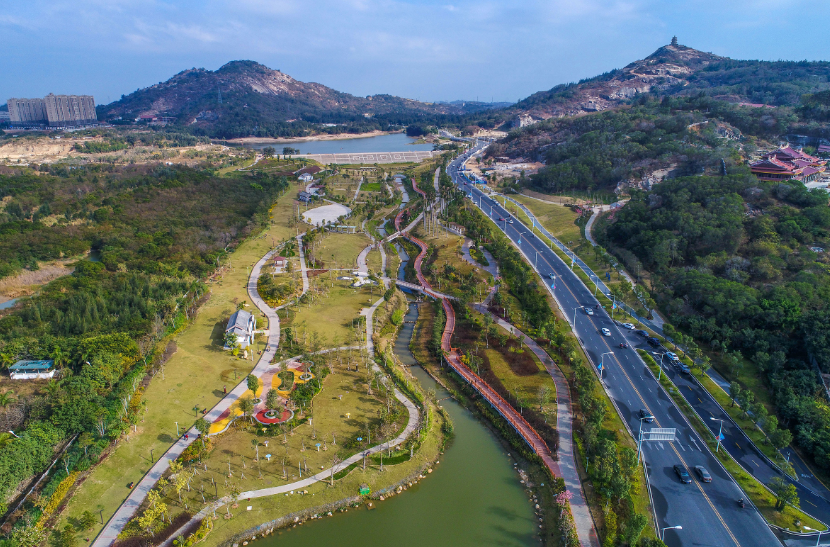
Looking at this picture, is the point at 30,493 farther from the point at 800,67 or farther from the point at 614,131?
the point at 800,67

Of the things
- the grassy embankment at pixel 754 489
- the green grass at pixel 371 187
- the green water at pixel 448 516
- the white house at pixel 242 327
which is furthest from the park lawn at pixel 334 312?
the green grass at pixel 371 187

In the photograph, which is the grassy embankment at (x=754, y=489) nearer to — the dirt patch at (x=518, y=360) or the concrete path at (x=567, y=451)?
the concrete path at (x=567, y=451)

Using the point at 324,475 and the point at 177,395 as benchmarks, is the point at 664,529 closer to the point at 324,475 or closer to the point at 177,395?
the point at 324,475

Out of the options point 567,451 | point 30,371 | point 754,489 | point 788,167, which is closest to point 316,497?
point 567,451

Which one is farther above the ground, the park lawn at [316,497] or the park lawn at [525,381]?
the park lawn at [525,381]

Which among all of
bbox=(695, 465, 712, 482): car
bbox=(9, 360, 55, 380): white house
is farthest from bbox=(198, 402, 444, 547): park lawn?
bbox=(9, 360, 55, 380): white house

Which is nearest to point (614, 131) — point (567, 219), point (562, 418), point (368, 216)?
point (567, 219)

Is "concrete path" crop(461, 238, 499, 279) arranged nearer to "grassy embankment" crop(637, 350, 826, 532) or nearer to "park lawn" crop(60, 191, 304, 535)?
"park lawn" crop(60, 191, 304, 535)
